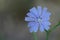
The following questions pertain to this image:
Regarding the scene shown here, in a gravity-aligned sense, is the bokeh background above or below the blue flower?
above

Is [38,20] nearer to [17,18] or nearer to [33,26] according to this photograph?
[33,26]

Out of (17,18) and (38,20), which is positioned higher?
(17,18)

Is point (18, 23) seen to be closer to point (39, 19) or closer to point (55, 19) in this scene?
point (55, 19)

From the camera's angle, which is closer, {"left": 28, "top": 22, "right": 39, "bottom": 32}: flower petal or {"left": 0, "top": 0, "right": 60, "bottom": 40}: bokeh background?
{"left": 28, "top": 22, "right": 39, "bottom": 32}: flower petal

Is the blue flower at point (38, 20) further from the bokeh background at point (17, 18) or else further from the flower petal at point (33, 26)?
the bokeh background at point (17, 18)

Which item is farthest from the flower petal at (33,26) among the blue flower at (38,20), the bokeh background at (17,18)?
the bokeh background at (17,18)

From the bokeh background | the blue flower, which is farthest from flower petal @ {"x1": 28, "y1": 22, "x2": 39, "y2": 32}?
the bokeh background

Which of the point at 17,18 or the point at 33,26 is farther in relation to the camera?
the point at 17,18

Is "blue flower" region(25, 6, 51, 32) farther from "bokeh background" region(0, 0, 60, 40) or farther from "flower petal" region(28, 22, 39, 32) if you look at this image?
"bokeh background" region(0, 0, 60, 40)

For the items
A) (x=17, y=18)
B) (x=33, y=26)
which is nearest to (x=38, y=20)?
(x=33, y=26)

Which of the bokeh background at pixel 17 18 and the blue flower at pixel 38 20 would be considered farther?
the bokeh background at pixel 17 18
